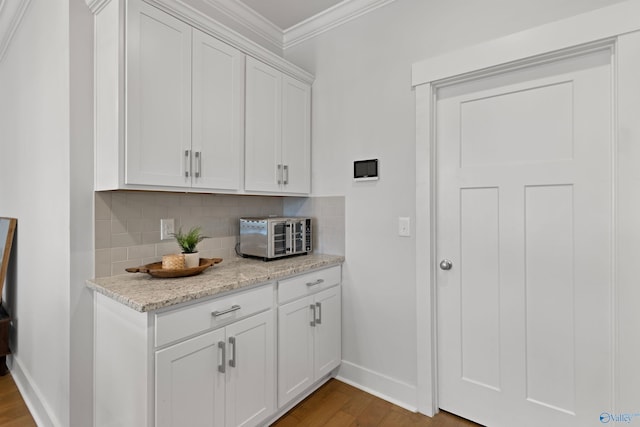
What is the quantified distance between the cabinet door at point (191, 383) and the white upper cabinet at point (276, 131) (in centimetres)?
100

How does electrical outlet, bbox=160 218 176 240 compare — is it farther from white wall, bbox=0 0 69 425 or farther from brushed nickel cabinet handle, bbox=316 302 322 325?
brushed nickel cabinet handle, bbox=316 302 322 325

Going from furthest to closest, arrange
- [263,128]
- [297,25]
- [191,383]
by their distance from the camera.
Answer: [297,25]
[263,128]
[191,383]

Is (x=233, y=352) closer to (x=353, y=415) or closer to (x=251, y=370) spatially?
(x=251, y=370)

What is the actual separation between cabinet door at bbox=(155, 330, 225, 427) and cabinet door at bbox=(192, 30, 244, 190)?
849mm

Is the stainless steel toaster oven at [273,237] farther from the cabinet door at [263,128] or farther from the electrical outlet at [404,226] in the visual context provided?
the electrical outlet at [404,226]

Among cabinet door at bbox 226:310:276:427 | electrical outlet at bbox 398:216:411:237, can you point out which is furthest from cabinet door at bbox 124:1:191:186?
electrical outlet at bbox 398:216:411:237

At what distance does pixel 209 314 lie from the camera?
147 centimetres


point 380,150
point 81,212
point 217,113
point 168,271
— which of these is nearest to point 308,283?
point 168,271

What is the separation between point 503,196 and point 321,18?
184cm

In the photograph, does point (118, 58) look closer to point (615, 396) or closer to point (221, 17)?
point (221, 17)

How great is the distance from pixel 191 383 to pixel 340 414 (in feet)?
3.33

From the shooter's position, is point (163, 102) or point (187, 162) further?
point (187, 162)

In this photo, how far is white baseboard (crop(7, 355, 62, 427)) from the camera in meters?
1.82

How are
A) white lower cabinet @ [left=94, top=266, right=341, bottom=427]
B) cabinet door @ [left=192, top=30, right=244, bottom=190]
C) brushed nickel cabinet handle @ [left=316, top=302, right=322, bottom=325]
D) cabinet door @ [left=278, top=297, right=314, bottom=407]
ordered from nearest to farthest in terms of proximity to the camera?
white lower cabinet @ [left=94, top=266, right=341, bottom=427] < cabinet door @ [left=192, top=30, right=244, bottom=190] < cabinet door @ [left=278, top=297, right=314, bottom=407] < brushed nickel cabinet handle @ [left=316, top=302, right=322, bottom=325]
